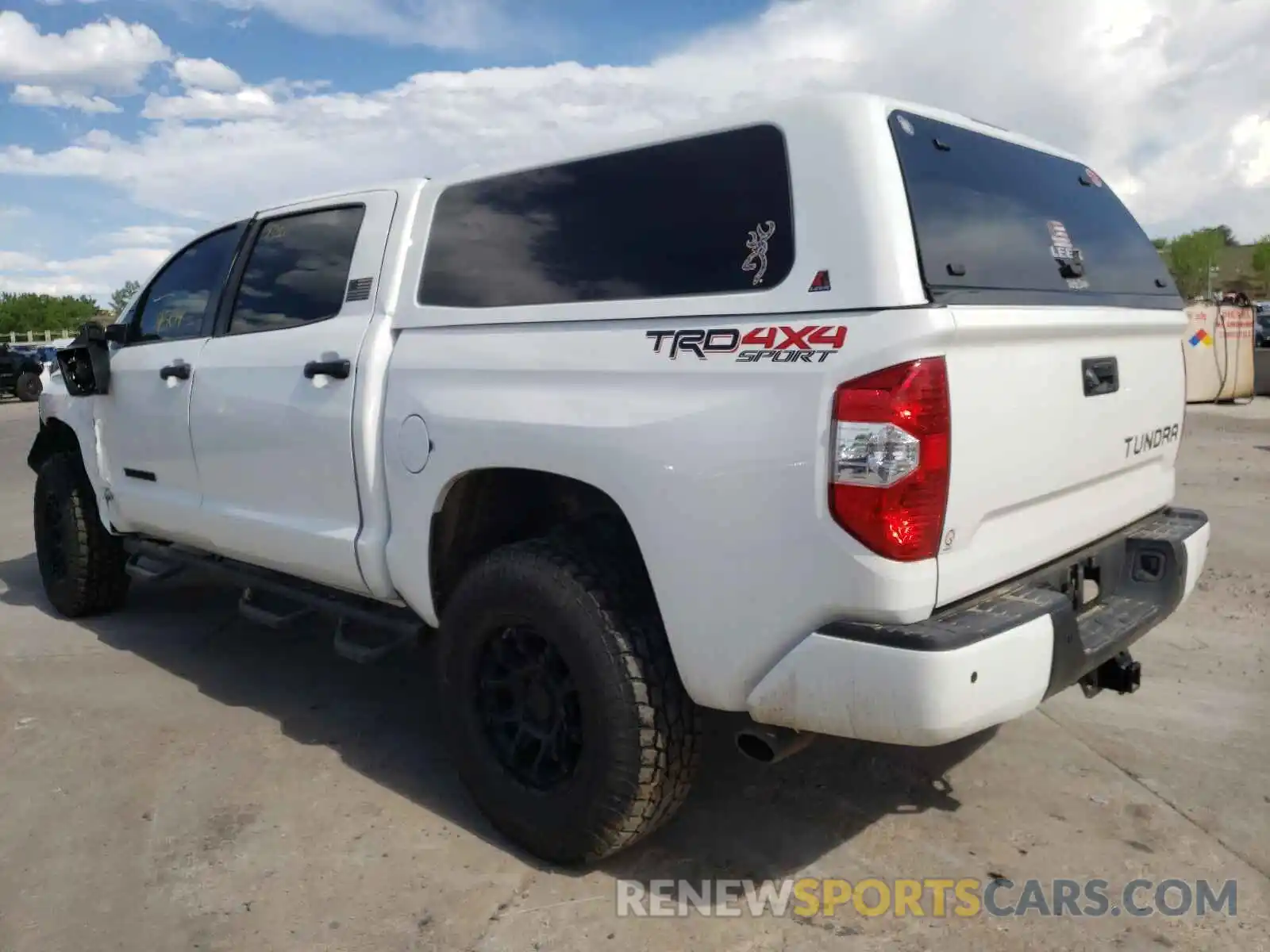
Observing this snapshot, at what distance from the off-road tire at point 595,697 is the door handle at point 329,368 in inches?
34.7

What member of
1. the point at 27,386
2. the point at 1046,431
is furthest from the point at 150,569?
the point at 27,386

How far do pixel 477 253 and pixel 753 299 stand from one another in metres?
1.16

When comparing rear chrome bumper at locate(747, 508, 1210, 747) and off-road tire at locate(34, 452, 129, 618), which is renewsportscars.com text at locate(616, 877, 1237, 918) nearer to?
rear chrome bumper at locate(747, 508, 1210, 747)

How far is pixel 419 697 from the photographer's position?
14.5 ft

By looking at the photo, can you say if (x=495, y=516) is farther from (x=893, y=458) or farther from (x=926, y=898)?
(x=926, y=898)

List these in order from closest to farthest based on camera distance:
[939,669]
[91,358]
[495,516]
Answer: [939,669] < [495,516] < [91,358]

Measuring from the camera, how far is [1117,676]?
3.11 meters

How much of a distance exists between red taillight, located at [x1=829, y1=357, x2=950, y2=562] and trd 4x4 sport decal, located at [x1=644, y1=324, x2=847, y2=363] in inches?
4.5

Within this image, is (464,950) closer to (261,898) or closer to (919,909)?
(261,898)

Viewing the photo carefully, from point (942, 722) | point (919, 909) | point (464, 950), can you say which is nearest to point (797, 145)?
point (942, 722)

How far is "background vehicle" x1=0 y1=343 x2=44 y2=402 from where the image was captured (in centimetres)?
2384

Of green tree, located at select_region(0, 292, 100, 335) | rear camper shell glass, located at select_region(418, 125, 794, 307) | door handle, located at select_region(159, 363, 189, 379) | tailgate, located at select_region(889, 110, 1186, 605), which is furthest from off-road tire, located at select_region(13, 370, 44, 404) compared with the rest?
green tree, located at select_region(0, 292, 100, 335)

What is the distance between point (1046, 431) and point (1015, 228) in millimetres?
593

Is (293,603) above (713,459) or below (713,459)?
below
